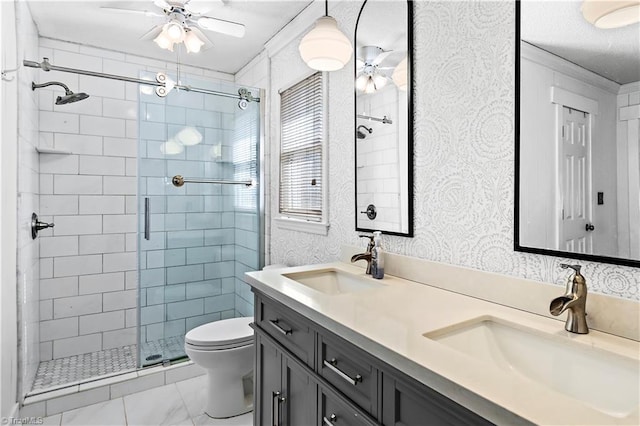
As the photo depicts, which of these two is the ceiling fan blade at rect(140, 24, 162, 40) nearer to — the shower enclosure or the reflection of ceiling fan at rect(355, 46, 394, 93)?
the shower enclosure

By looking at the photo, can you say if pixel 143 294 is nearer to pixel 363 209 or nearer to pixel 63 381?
pixel 63 381

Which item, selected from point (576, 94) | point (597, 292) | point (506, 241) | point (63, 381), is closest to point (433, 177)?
point (506, 241)

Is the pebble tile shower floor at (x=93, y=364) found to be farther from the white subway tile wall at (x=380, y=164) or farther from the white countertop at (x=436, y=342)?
the white subway tile wall at (x=380, y=164)

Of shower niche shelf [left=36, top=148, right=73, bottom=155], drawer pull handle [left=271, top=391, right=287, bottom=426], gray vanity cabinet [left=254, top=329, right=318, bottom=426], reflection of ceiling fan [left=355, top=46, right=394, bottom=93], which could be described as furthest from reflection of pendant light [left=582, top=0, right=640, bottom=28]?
shower niche shelf [left=36, top=148, right=73, bottom=155]

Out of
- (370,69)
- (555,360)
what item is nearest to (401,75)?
(370,69)

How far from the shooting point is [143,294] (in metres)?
2.54

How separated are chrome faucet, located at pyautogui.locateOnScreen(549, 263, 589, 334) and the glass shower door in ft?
7.35

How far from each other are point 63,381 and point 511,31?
10.3 ft

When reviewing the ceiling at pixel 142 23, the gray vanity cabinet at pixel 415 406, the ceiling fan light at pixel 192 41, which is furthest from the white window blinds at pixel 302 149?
the gray vanity cabinet at pixel 415 406

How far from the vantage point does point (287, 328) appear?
4.42 feet

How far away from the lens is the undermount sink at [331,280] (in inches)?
65.1

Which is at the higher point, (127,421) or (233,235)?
(233,235)

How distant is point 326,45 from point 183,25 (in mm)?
1120

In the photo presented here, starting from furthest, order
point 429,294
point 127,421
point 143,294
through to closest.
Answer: point 143,294 → point 127,421 → point 429,294
